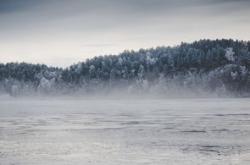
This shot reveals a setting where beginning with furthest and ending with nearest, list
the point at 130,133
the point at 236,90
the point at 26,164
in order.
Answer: the point at 236,90 → the point at 130,133 → the point at 26,164

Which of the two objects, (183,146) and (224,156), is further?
(183,146)

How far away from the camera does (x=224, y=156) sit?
88.0 feet

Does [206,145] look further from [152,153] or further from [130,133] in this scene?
[130,133]

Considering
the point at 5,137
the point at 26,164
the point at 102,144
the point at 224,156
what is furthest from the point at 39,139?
the point at 224,156

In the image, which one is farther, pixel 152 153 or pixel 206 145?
pixel 206 145

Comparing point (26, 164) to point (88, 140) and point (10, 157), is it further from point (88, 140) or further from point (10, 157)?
point (88, 140)

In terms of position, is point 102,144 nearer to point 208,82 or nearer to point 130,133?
point 130,133

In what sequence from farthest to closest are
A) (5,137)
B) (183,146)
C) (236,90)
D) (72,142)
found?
(236,90), (5,137), (72,142), (183,146)

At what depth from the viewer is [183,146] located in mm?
31688

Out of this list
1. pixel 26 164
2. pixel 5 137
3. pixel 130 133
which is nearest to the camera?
pixel 26 164

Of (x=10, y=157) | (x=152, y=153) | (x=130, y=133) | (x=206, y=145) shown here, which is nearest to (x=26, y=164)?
(x=10, y=157)

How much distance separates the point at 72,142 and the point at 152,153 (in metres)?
8.04

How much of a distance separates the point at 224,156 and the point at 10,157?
38.1ft

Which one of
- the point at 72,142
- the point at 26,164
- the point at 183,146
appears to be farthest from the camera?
the point at 72,142
